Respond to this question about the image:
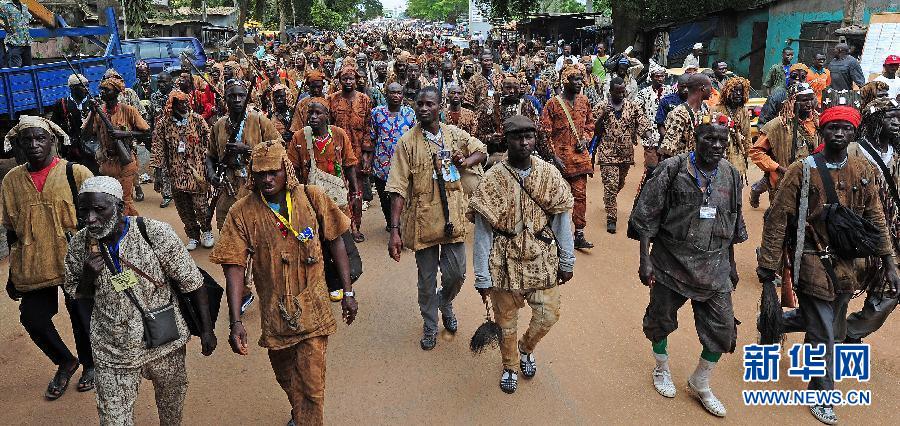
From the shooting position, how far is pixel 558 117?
679cm

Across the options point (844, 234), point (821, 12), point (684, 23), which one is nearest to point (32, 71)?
point (844, 234)

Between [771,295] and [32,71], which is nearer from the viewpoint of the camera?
[771,295]

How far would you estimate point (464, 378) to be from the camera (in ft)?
14.5

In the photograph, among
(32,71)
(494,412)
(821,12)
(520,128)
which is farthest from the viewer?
(821,12)

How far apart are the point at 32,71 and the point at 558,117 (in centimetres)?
870

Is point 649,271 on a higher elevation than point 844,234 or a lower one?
lower

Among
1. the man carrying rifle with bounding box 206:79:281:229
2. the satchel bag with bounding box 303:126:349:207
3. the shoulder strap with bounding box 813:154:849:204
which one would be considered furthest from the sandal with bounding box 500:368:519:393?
the man carrying rifle with bounding box 206:79:281:229

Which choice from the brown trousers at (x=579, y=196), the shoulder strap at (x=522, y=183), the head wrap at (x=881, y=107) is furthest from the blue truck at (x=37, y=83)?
the head wrap at (x=881, y=107)

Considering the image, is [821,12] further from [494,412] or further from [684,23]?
[494,412]

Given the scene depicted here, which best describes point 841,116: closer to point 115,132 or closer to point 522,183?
point 522,183

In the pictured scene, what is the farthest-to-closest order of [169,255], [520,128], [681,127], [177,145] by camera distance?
[177,145] < [681,127] < [520,128] < [169,255]

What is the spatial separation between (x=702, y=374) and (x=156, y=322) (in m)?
3.13

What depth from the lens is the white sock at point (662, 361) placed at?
163 inches

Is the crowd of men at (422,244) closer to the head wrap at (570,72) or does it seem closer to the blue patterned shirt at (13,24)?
the head wrap at (570,72)
